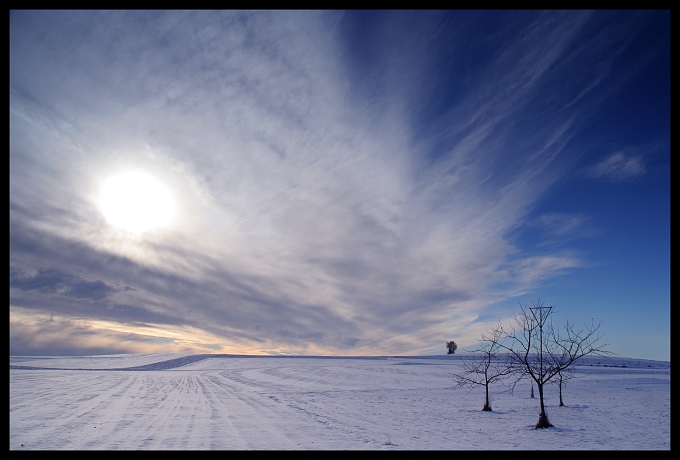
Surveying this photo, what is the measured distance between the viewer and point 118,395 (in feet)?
90.1

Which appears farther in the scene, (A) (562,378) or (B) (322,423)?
(A) (562,378)

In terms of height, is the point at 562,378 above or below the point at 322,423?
above

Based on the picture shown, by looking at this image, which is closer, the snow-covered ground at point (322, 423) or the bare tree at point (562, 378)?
the snow-covered ground at point (322, 423)

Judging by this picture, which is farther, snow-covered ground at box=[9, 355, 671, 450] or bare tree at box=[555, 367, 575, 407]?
bare tree at box=[555, 367, 575, 407]
